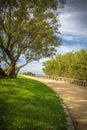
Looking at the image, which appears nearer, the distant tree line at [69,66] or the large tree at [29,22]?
the large tree at [29,22]

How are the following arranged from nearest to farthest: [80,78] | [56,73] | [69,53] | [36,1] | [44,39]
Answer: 1. [36,1]
2. [44,39]
3. [80,78]
4. [69,53]
5. [56,73]

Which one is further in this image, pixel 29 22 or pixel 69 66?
pixel 69 66

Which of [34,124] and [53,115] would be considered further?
[53,115]

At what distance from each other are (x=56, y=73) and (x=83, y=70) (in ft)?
79.0

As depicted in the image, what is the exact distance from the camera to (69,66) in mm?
41500

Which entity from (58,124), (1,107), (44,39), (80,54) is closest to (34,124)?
(58,124)

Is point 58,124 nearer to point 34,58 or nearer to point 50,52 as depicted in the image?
point 50,52

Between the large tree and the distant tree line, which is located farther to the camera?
the distant tree line

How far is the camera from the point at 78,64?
115ft

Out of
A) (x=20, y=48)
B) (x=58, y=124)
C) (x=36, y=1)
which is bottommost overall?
(x=58, y=124)

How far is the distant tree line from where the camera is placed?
34700 millimetres

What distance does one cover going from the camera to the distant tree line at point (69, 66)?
114ft

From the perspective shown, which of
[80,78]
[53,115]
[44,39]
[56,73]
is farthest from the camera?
[56,73]

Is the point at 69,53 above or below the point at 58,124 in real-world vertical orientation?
above
